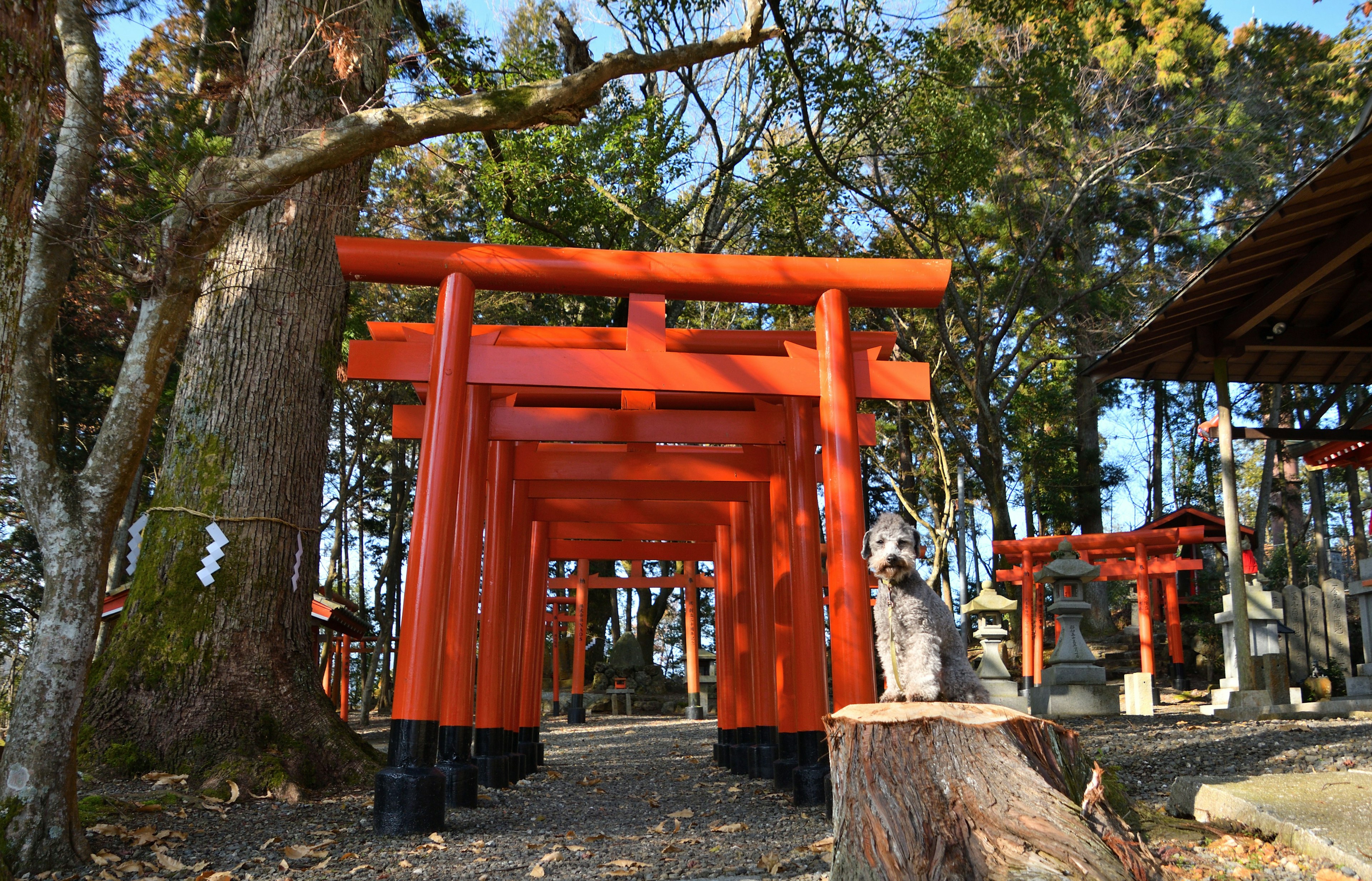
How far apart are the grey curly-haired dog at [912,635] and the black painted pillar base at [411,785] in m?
2.34

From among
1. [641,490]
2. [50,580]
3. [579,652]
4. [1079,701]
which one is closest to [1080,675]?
[1079,701]

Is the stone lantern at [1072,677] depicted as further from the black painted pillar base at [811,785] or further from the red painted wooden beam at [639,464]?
the black painted pillar base at [811,785]

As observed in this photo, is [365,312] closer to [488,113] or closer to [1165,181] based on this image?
[488,113]

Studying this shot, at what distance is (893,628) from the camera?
400 cm

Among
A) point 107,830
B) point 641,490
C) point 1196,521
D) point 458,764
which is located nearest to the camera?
point 107,830

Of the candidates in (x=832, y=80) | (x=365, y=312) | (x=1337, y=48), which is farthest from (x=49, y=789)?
(x=1337, y=48)

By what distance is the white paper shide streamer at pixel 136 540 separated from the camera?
6.01 m

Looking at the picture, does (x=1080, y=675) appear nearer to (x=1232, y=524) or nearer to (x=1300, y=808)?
(x=1232, y=524)

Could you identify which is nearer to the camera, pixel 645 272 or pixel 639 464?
pixel 645 272

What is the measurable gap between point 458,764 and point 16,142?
4084 mm

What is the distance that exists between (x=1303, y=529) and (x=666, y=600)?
17356 millimetres

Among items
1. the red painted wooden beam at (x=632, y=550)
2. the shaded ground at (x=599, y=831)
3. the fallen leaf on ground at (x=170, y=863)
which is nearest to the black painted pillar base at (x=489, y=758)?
the shaded ground at (x=599, y=831)

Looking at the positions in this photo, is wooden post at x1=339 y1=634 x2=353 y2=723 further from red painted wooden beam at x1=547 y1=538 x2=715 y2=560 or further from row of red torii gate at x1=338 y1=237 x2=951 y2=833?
row of red torii gate at x1=338 y1=237 x2=951 y2=833

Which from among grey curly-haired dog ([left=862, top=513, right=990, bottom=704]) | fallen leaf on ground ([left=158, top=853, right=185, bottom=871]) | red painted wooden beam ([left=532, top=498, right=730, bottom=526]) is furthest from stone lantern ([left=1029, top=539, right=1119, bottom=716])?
fallen leaf on ground ([left=158, top=853, right=185, bottom=871])
